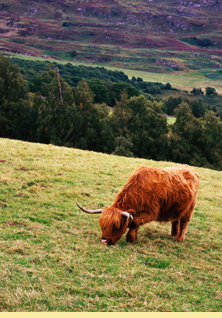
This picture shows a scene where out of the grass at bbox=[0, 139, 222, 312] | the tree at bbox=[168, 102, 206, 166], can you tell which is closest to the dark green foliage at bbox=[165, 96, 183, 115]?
the tree at bbox=[168, 102, 206, 166]

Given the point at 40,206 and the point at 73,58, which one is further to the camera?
the point at 73,58

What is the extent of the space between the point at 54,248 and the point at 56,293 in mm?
1635

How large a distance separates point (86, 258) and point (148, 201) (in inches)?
84.0

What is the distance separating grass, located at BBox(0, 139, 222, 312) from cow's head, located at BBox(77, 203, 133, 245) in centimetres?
22

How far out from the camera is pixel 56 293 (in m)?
4.50

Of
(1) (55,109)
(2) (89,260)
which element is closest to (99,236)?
(2) (89,260)

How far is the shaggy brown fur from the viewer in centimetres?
647

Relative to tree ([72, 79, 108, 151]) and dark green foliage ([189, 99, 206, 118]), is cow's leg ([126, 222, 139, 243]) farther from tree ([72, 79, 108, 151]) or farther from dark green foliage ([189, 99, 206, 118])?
dark green foliage ([189, 99, 206, 118])

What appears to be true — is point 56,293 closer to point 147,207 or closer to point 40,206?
point 147,207

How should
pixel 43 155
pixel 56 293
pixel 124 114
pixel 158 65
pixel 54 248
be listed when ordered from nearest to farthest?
pixel 56 293 < pixel 54 248 < pixel 43 155 < pixel 124 114 < pixel 158 65

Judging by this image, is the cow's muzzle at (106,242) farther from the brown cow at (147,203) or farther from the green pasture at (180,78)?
the green pasture at (180,78)

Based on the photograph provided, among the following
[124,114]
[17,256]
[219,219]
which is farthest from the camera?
[124,114]

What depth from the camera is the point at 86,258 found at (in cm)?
579

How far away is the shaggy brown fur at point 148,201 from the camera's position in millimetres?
6473
